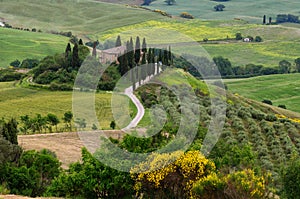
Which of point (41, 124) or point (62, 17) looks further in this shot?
point (62, 17)

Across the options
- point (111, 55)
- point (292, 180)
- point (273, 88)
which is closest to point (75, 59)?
point (111, 55)

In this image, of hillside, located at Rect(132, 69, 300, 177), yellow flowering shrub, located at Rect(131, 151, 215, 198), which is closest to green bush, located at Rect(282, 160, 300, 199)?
yellow flowering shrub, located at Rect(131, 151, 215, 198)

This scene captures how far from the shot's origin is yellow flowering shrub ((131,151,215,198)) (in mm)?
28609

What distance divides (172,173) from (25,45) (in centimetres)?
11702

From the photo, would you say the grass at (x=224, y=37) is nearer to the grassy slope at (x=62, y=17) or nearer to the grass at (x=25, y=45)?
the grassy slope at (x=62, y=17)

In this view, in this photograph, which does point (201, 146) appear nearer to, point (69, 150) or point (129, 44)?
point (69, 150)

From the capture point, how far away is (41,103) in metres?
67.1

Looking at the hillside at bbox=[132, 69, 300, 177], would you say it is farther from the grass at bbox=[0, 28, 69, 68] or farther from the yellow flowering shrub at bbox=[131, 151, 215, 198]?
the grass at bbox=[0, 28, 69, 68]

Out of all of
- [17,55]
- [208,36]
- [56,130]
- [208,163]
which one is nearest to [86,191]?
[208,163]

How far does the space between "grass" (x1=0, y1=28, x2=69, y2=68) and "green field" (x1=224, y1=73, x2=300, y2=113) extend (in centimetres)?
4476

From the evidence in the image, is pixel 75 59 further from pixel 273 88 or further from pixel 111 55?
pixel 273 88

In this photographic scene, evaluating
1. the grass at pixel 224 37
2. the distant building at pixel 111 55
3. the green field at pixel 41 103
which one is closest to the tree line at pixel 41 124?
the green field at pixel 41 103

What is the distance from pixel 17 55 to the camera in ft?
429

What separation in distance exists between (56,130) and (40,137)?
215 inches
